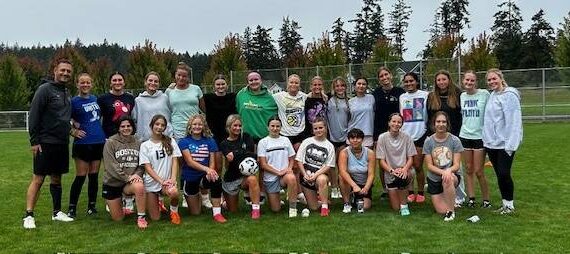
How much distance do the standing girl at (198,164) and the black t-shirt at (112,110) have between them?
34.9 inches

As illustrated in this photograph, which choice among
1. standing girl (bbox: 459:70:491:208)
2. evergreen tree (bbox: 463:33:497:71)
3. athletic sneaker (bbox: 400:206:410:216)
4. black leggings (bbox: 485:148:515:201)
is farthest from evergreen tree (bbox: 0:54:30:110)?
black leggings (bbox: 485:148:515:201)

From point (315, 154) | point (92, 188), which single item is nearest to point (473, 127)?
point (315, 154)

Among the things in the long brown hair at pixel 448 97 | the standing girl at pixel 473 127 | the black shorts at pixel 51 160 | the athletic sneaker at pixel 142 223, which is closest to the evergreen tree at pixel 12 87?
the black shorts at pixel 51 160

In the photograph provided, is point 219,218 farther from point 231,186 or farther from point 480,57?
point 480,57

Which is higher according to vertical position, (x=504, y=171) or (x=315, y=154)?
(x=315, y=154)

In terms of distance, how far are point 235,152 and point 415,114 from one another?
251 centimetres

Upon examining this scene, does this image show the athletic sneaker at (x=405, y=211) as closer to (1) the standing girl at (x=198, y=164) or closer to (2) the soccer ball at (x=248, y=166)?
(2) the soccer ball at (x=248, y=166)

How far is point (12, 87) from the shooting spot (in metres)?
37.8

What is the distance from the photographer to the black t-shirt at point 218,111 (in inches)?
304

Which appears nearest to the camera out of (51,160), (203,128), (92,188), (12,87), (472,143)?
(51,160)

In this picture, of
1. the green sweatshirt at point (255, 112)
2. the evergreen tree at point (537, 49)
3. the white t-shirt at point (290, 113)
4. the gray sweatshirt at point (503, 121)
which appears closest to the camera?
the gray sweatshirt at point (503, 121)

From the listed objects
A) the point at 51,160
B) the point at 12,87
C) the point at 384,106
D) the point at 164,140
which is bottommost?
the point at 51,160

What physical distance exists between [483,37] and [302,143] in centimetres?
2968

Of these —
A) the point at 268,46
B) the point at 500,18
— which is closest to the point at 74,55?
the point at 268,46
